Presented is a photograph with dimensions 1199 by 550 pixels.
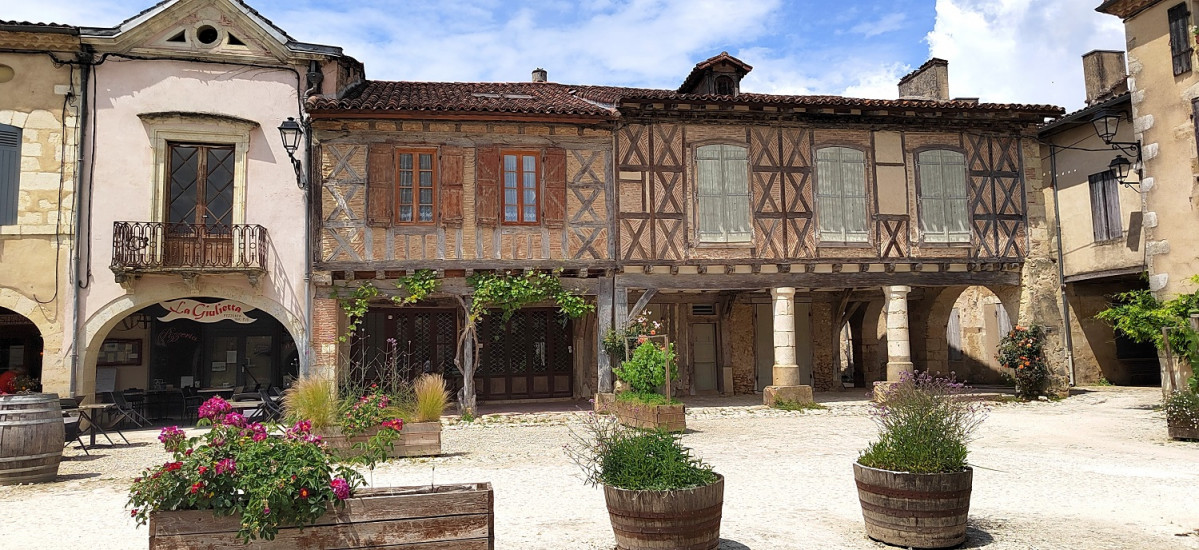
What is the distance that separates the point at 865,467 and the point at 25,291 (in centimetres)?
1225

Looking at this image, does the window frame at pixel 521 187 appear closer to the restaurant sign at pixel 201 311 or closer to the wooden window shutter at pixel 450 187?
the wooden window shutter at pixel 450 187

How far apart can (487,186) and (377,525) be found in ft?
30.3

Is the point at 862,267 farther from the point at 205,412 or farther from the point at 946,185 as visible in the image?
the point at 205,412

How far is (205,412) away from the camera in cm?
429

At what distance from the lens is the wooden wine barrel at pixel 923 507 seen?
4.48m

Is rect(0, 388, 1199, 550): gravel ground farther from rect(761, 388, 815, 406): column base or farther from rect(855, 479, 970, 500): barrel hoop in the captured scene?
rect(761, 388, 815, 406): column base

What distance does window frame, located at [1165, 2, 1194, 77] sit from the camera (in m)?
11.5

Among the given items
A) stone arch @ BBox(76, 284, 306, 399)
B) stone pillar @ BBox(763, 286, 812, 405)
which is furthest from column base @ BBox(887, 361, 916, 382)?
stone arch @ BBox(76, 284, 306, 399)

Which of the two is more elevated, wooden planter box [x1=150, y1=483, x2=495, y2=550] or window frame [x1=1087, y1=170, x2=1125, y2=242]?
window frame [x1=1087, y1=170, x2=1125, y2=242]

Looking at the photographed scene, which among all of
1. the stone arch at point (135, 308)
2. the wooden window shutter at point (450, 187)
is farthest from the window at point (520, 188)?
the stone arch at point (135, 308)

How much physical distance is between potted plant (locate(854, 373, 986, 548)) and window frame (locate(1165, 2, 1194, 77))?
33.5ft

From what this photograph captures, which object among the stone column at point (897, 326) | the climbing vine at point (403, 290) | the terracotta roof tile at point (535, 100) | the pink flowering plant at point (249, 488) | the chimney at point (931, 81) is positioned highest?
the chimney at point (931, 81)

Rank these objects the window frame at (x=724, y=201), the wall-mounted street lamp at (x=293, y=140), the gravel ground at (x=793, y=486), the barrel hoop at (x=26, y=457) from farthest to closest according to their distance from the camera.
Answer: the window frame at (x=724, y=201)
the wall-mounted street lamp at (x=293, y=140)
the barrel hoop at (x=26, y=457)
the gravel ground at (x=793, y=486)

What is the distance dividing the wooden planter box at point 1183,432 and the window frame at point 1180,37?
19.2 feet
